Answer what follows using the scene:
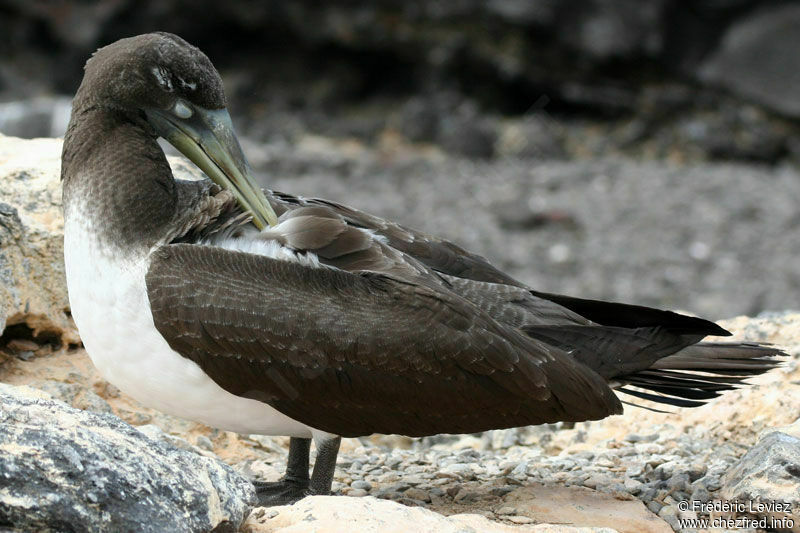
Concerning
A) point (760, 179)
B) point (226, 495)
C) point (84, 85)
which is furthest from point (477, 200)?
point (226, 495)

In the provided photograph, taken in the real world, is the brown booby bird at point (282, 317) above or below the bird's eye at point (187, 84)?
below

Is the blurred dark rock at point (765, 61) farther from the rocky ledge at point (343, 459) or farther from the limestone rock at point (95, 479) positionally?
the limestone rock at point (95, 479)

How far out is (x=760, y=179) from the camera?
1683cm

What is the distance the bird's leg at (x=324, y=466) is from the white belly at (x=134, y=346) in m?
0.10

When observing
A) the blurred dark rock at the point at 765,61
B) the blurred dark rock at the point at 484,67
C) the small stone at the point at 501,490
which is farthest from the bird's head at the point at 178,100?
the blurred dark rock at the point at 765,61

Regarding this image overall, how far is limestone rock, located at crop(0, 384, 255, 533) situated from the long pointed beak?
5.22ft

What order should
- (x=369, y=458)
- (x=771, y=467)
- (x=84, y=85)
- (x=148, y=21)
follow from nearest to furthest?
1. (x=771, y=467)
2. (x=84, y=85)
3. (x=369, y=458)
4. (x=148, y=21)

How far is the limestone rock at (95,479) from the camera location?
3.70 meters

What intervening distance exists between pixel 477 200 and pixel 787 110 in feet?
19.5

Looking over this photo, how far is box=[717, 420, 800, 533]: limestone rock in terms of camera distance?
4910mm

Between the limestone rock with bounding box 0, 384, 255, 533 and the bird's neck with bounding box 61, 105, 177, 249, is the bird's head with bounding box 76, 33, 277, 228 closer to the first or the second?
the bird's neck with bounding box 61, 105, 177, 249

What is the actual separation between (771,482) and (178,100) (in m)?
3.25

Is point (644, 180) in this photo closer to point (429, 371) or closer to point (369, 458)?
point (369, 458)

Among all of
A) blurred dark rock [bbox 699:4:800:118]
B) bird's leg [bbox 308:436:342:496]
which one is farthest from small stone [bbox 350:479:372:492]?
blurred dark rock [bbox 699:4:800:118]
